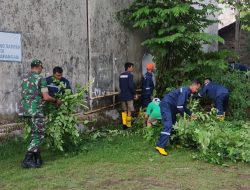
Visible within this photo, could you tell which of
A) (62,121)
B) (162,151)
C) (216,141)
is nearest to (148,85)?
(162,151)

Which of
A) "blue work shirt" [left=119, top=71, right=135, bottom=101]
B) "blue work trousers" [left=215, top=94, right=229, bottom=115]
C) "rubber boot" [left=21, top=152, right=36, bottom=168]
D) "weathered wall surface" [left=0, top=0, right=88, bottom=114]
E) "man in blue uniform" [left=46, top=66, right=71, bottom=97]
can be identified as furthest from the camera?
"blue work trousers" [left=215, top=94, right=229, bottom=115]

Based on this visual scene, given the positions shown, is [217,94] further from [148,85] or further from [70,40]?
[70,40]

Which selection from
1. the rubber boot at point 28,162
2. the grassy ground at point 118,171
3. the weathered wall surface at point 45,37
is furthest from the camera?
the weathered wall surface at point 45,37

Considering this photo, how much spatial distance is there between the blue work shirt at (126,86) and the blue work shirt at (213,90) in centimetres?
208

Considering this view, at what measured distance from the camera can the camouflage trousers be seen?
24.8 ft

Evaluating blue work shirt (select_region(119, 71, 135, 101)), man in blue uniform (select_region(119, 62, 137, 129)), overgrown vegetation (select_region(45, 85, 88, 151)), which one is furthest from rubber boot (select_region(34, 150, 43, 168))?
blue work shirt (select_region(119, 71, 135, 101))

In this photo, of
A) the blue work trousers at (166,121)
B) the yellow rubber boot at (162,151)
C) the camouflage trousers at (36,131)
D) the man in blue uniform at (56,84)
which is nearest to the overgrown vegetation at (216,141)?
the blue work trousers at (166,121)

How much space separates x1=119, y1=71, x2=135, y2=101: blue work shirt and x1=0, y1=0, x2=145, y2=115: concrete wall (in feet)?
2.04

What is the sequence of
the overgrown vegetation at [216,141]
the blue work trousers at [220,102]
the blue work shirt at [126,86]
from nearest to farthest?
1. the overgrown vegetation at [216,141]
2. the blue work shirt at [126,86]
3. the blue work trousers at [220,102]

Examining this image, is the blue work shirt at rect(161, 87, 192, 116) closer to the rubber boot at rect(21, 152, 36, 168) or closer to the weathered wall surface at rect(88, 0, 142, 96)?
the rubber boot at rect(21, 152, 36, 168)

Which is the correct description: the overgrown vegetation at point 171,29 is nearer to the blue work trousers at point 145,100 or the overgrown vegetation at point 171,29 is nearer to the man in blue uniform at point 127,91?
the blue work trousers at point 145,100

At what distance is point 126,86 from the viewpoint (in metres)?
11.7

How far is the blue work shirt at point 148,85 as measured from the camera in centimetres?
1226

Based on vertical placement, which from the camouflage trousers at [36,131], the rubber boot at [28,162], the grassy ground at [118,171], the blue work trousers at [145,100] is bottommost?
the grassy ground at [118,171]
